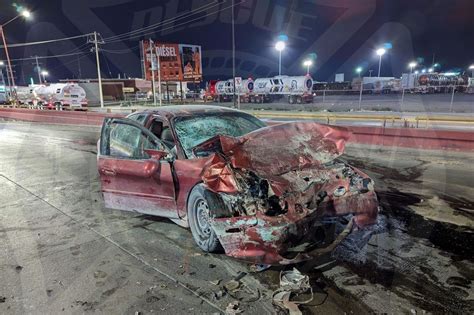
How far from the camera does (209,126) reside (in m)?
4.82

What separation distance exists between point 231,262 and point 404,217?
2.67 m

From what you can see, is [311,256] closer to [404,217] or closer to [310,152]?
[310,152]

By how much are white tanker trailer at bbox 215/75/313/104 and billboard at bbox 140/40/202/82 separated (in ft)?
33.7

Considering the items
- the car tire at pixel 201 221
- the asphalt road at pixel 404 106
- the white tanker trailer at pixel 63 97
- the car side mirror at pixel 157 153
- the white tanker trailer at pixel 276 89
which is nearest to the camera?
the car tire at pixel 201 221

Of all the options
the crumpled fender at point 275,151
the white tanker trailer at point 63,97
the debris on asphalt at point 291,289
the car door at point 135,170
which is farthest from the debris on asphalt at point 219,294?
the white tanker trailer at point 63,97

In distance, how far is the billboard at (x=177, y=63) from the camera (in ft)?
161

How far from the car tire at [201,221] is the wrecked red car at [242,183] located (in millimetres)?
12

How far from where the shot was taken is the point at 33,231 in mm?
4812

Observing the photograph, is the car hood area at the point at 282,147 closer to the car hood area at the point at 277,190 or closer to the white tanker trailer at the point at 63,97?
the car hood area at the point at 277,190

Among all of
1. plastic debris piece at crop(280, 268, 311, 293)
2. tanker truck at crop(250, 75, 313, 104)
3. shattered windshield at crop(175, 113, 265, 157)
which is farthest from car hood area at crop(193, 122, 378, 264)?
tanker truck at crop(250, 75, 313, 104)

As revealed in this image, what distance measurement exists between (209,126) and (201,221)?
1414mm

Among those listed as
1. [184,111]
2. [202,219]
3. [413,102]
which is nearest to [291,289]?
[202,219]

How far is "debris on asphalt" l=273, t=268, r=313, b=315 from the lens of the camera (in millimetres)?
2921

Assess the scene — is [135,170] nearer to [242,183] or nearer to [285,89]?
[242,183]
